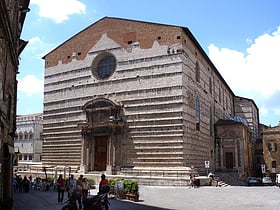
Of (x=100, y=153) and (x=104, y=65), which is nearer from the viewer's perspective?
(x=100, y=153)

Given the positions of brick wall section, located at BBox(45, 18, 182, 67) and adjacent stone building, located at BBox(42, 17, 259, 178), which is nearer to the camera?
adjacent stone building, located at BBox(42, 17, 259, 178)

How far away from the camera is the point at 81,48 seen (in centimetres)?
3469

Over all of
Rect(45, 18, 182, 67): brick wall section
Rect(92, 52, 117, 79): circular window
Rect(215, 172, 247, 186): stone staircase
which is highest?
Rect(45, 18, 182, 67): brick wall section

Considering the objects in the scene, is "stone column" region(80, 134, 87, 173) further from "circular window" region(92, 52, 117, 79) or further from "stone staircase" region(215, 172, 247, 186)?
"stone staircase" region(215, 172, 247, 186)

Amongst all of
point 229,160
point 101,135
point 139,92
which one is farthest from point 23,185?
point 229,160

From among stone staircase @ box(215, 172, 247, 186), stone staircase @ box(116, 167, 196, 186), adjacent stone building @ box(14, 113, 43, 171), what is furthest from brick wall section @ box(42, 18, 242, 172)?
adjacent stone building @ box(14, 113, 43, 171)

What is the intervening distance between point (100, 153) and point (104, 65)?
25.4 feet

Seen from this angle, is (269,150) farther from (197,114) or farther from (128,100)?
(128,100)

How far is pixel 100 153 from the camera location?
31.5 m

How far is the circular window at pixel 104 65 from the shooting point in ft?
106

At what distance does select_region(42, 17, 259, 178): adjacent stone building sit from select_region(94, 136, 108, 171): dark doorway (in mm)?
84

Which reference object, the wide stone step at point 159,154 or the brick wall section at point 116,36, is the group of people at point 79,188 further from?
the brick wall section at point 116,36

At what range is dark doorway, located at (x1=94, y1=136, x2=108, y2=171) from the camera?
31125 millimetres

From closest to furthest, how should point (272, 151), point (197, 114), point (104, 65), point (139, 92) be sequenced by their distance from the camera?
1. point (139, 92)
2. point (197, 114)
3. point (104, 65)
4. point (272, 151)
